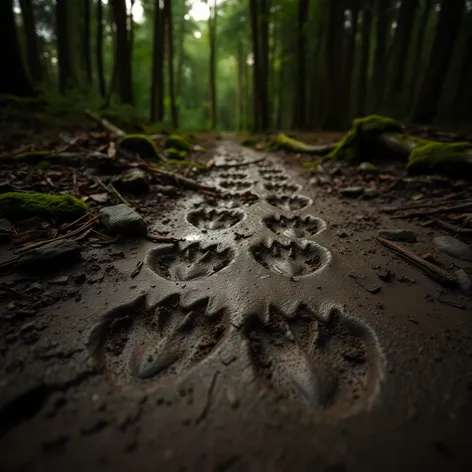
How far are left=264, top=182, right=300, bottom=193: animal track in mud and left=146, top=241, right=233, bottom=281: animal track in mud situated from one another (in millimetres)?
1797

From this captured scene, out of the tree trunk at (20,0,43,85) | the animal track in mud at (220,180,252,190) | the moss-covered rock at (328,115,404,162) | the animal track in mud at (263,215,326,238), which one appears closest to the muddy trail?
the animal track in mud at (263,215,326,238)

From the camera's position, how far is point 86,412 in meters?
0.90

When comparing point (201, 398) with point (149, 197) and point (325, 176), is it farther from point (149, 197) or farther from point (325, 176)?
point (325, 176)

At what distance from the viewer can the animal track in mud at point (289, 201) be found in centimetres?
306

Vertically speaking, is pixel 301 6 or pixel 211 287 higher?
pixel 301 6

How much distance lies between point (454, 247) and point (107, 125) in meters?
6.05

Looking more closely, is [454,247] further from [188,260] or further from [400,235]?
[188,260]

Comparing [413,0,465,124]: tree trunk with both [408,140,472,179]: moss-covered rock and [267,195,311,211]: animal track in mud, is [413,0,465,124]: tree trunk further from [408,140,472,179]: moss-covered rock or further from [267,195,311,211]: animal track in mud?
[267,195,311,211]: animal track in mud

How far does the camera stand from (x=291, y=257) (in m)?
1.99

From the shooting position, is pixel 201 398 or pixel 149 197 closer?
pixel 201 398

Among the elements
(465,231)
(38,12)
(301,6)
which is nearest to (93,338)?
(465,231)

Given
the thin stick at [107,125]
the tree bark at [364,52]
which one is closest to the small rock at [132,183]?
the thin stick at [107,125]

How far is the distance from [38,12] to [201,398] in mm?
24266

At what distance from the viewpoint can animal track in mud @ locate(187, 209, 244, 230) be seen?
2.53 meters
